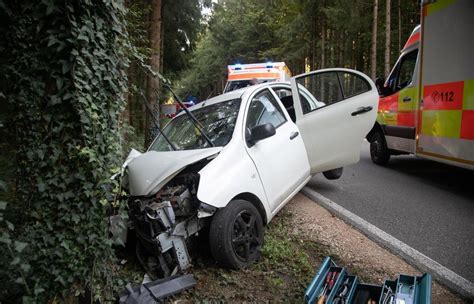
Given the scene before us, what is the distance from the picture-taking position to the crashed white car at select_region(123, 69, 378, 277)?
3.39 m

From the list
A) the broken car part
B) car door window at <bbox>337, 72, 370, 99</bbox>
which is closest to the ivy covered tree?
the broken car part

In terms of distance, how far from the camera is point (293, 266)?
3.63 metres

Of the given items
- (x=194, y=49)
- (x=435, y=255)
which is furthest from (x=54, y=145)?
(x=194, y=49)

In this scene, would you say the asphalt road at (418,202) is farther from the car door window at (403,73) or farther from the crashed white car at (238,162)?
the car door window at (403,73)

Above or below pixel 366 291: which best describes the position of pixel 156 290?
above

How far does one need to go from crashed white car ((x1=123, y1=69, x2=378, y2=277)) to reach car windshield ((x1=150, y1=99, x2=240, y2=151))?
0.02 metres

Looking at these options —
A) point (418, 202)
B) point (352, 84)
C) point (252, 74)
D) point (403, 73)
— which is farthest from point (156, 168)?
point (252, 74)

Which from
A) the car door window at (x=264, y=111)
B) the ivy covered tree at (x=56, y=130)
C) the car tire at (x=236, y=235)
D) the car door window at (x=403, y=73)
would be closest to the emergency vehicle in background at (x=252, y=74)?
the car door window at (x=403, y=73)

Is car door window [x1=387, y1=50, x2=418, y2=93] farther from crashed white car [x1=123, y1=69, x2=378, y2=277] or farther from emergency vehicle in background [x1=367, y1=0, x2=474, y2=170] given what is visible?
crashed white car [x1=123, y1=69, x2=378, y2=277]

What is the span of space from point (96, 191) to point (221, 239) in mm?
1247

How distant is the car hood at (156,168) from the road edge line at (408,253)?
6.83 feet

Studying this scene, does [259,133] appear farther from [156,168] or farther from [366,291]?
[366,291]

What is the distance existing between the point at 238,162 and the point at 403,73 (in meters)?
4.76

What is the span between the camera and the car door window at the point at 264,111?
450 cm
